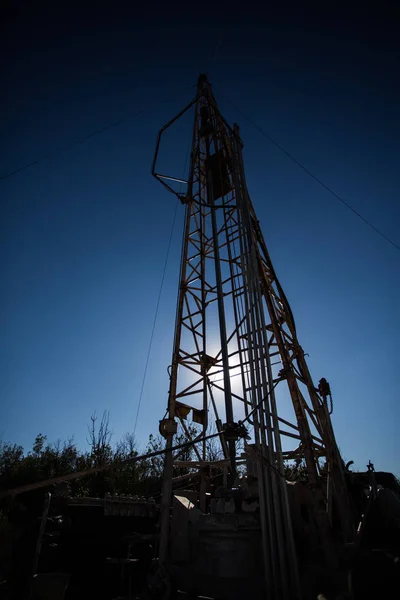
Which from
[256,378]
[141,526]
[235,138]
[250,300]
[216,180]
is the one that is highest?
[216,180]

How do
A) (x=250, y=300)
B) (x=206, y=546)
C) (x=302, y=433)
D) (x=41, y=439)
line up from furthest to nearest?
(x=41, y=439)
(x=302, y=433)
(x=250, y=300)
(x=206, y=546)

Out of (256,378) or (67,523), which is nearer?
(256,378)

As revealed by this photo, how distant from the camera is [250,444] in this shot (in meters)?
5.41

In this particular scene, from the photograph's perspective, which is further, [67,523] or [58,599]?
[67,523]

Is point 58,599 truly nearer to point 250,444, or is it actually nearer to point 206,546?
point 206,546

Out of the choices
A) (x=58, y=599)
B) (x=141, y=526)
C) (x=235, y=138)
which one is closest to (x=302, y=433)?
(x=141, y=526)

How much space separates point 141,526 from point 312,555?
5.61 meters

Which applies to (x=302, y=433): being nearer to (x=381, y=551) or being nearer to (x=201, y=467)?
(x=201, y=467)

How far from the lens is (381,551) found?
3881 millimetres

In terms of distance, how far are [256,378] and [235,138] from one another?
646cm

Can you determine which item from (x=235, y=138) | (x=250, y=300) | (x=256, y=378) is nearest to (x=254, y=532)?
(x=256, y=378)

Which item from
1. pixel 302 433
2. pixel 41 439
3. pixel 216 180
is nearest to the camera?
pixel 302 433

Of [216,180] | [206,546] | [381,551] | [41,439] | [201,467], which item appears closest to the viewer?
[381,551]

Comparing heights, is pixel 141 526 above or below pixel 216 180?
below
